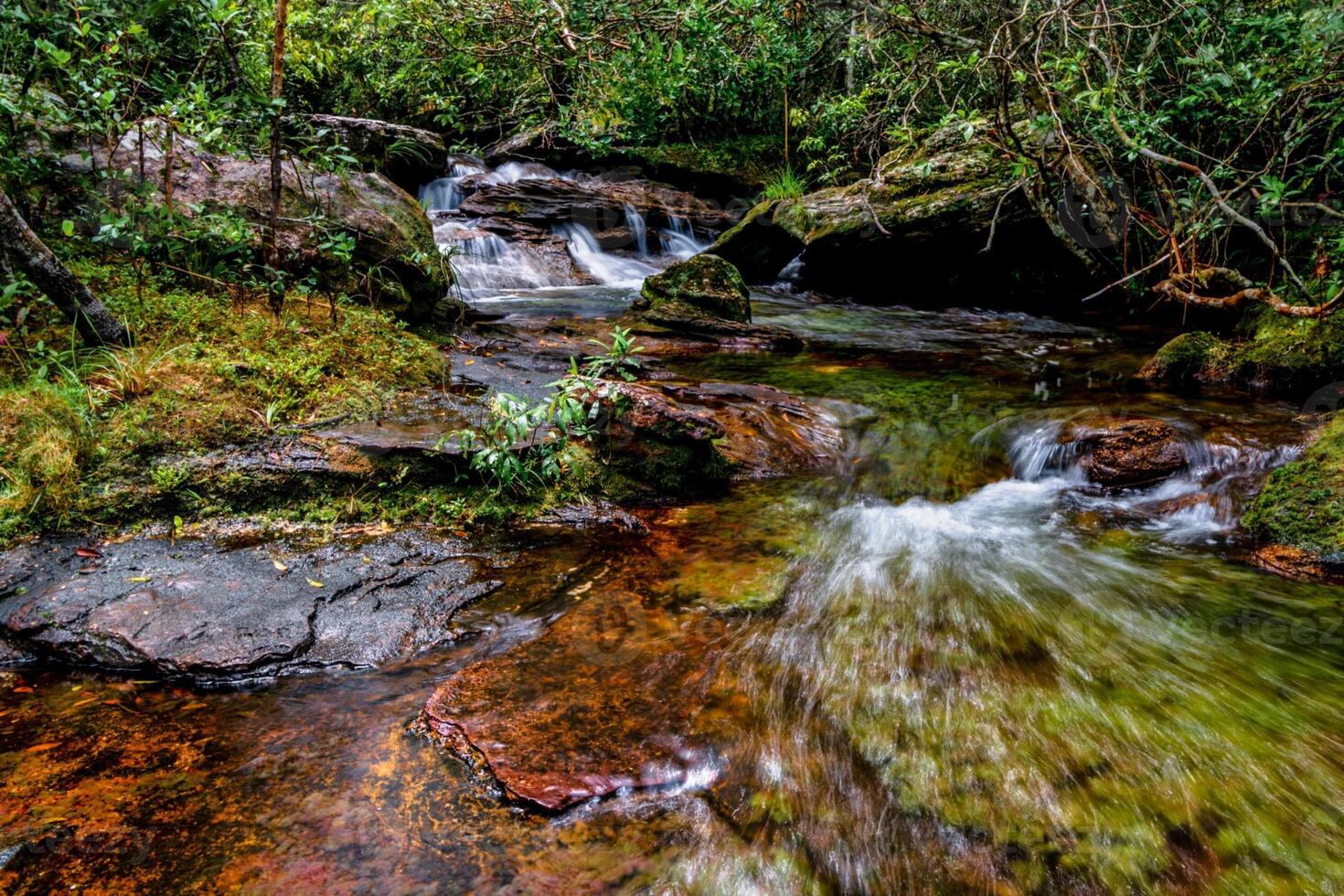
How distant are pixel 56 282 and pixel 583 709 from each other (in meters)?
3.78

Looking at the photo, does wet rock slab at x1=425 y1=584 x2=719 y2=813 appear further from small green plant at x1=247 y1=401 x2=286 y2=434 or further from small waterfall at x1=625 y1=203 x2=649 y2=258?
small waterfall at x1=625 y1=203 x2=649 y2=258

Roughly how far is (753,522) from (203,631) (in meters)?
2.81

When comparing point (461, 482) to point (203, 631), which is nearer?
point (203, 631)

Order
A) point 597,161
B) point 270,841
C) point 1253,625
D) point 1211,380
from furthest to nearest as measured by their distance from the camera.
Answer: point 597,161 → point 1211,380 → point 1253,625 → point 270,841

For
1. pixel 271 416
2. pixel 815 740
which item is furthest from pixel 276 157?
pixel 815 740

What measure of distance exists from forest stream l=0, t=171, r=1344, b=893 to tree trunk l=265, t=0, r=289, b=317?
8.44 ft

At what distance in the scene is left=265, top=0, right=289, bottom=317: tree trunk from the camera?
4.12m

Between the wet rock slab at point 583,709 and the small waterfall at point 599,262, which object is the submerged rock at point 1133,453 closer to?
the wet rock slab at point 583,709

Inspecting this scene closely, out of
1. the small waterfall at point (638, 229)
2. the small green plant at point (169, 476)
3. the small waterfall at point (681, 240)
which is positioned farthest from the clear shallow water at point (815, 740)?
the small waterfall at point (681, 240)

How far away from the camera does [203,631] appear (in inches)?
104

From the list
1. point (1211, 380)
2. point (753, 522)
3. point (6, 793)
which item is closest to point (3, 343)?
point (6, 793)

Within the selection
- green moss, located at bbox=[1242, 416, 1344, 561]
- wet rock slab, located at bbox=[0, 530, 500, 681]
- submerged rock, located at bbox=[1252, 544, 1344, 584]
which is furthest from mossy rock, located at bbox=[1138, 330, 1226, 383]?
wet rock slab, located at bbox=[0, 530, 500, 681]

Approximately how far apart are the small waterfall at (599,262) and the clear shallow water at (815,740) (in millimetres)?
8301

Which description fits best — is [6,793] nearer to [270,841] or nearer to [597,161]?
[270,841]
